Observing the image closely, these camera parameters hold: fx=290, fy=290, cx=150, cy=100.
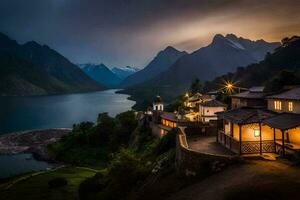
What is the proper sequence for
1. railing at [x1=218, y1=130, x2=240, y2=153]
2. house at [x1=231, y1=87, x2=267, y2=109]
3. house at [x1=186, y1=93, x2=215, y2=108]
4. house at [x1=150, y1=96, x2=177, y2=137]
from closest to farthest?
railing at [x1=218, y1=130, x2=240, y2=153] < house at [x1=231, y1=87, x2=267, y2=109] < house at [x1=150, y1=96, x2=177, y2=137] < house at [x1=186, y1=93, x2=215, y2=108]

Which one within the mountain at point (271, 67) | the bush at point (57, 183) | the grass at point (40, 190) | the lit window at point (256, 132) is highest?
the mountain at point (271, 67)

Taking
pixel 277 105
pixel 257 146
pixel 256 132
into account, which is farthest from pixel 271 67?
pixel 257 146

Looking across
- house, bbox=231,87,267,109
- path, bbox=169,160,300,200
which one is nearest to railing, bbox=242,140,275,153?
path, bbox=169,160,300,200

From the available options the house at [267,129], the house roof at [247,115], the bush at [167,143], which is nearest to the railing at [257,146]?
the house at [267,129]

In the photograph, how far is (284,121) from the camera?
26031 mm

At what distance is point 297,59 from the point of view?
119 metres

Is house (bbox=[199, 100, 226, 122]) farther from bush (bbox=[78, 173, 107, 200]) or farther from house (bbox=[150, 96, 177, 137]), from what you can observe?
bush (bbox=[78, 173, 107, 200])

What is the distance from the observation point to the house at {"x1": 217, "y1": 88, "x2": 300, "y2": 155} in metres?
25.7

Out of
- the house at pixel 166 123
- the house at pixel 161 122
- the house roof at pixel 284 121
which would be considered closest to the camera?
the house roof at pixel 284 121

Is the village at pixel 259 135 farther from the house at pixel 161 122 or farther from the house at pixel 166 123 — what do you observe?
the house at pixel 161 122

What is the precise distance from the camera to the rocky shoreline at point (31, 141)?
Answer: 312 ft

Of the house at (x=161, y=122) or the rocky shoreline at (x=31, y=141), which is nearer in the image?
the house at (x=161, y=122)

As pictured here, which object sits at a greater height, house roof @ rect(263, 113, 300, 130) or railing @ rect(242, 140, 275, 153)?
house roof @ rect(263, 113, 300, 130)

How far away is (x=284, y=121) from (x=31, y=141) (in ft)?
344
